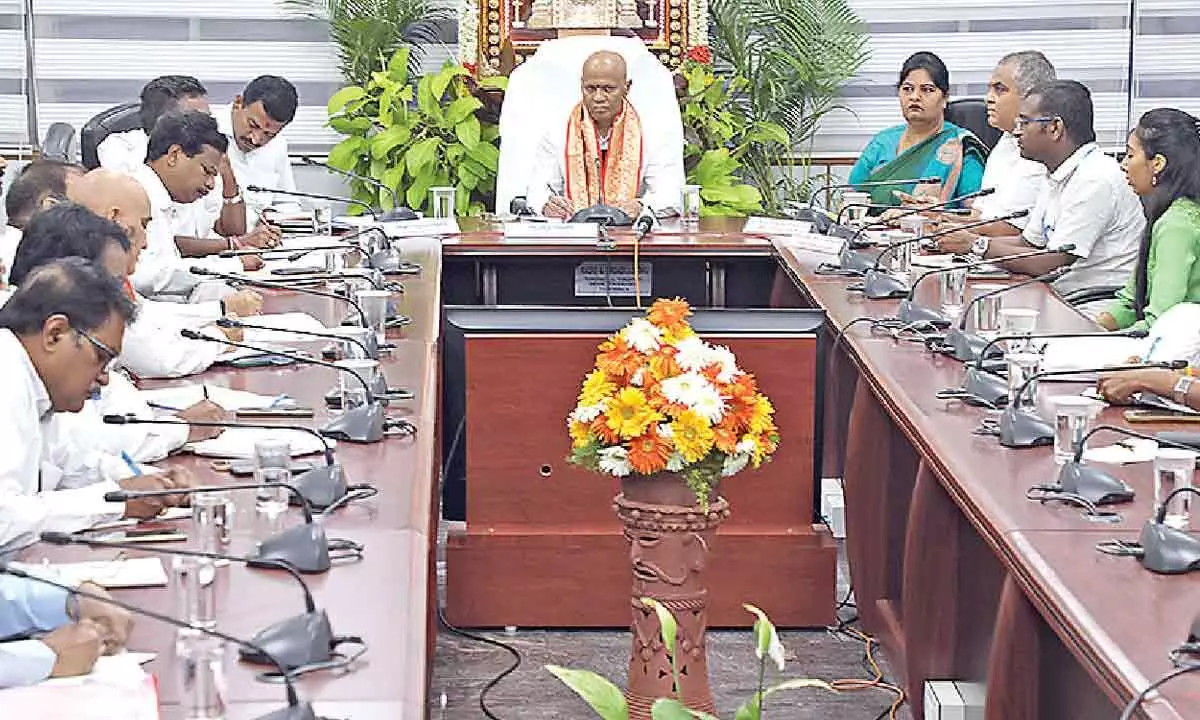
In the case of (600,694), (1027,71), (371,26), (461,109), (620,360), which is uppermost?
(371,26)

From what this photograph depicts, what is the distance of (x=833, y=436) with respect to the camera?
16.0 ft

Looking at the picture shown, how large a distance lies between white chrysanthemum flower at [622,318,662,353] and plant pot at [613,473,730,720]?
23 cm

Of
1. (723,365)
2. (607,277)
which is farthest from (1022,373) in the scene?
(607,277)

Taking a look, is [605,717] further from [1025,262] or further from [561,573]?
[1025,262]

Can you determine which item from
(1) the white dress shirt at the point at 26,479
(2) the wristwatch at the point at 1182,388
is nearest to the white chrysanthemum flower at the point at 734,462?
(2) the wristwatch at the point at 1182,388

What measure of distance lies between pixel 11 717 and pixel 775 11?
6615 millimetres

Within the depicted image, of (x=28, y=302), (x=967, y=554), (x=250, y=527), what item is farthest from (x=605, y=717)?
(x=967, y=554)

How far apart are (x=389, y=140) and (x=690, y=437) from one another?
459 cm

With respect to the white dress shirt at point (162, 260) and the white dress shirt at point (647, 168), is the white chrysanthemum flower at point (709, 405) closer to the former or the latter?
the white dress shirt at point (162, 260)

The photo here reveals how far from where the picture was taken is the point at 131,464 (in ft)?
8.94

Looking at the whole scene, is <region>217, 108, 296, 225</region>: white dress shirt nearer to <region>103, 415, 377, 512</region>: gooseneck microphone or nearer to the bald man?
the bald man

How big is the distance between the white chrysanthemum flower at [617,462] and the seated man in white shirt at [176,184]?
179 centimetres

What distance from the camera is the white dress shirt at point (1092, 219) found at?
5191mm

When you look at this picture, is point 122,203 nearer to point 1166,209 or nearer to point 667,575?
point 667,575
